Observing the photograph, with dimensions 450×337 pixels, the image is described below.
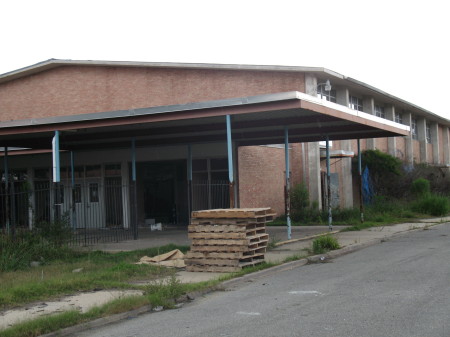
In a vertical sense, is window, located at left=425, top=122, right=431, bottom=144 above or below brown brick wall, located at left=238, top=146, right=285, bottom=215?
above

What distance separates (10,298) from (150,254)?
229 inches

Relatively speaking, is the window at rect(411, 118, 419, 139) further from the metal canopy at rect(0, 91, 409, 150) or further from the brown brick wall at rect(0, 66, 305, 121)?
the metal canopy at rect(0, 91, 409, 150)

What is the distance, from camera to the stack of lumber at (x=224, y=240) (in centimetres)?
1214

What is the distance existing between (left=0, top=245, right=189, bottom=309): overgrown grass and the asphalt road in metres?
2.24

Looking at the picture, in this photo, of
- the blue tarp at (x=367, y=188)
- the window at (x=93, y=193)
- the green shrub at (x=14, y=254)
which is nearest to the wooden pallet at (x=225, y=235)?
the green shrub at (x=14, y=254)

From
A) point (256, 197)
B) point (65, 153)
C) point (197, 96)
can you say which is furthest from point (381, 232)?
point (65, 153)

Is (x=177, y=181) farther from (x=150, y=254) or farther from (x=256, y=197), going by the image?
(x=150, y=254)

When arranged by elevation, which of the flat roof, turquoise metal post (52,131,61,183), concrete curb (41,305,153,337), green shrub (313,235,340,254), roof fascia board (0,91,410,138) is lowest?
concrete curb (41,305,153,337)

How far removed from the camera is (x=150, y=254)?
14820mm

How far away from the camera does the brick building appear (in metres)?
19.8

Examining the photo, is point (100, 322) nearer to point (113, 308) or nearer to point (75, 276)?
point (113, 308)

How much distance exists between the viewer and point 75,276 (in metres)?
11.4

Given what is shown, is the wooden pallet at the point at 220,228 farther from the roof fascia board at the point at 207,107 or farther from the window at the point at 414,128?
the window at the point at 414,128

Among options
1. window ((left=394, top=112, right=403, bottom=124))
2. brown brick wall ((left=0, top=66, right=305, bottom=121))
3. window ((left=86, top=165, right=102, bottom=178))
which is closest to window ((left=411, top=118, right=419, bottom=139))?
window ((left=394, top=112, right=403, bottom=124))
